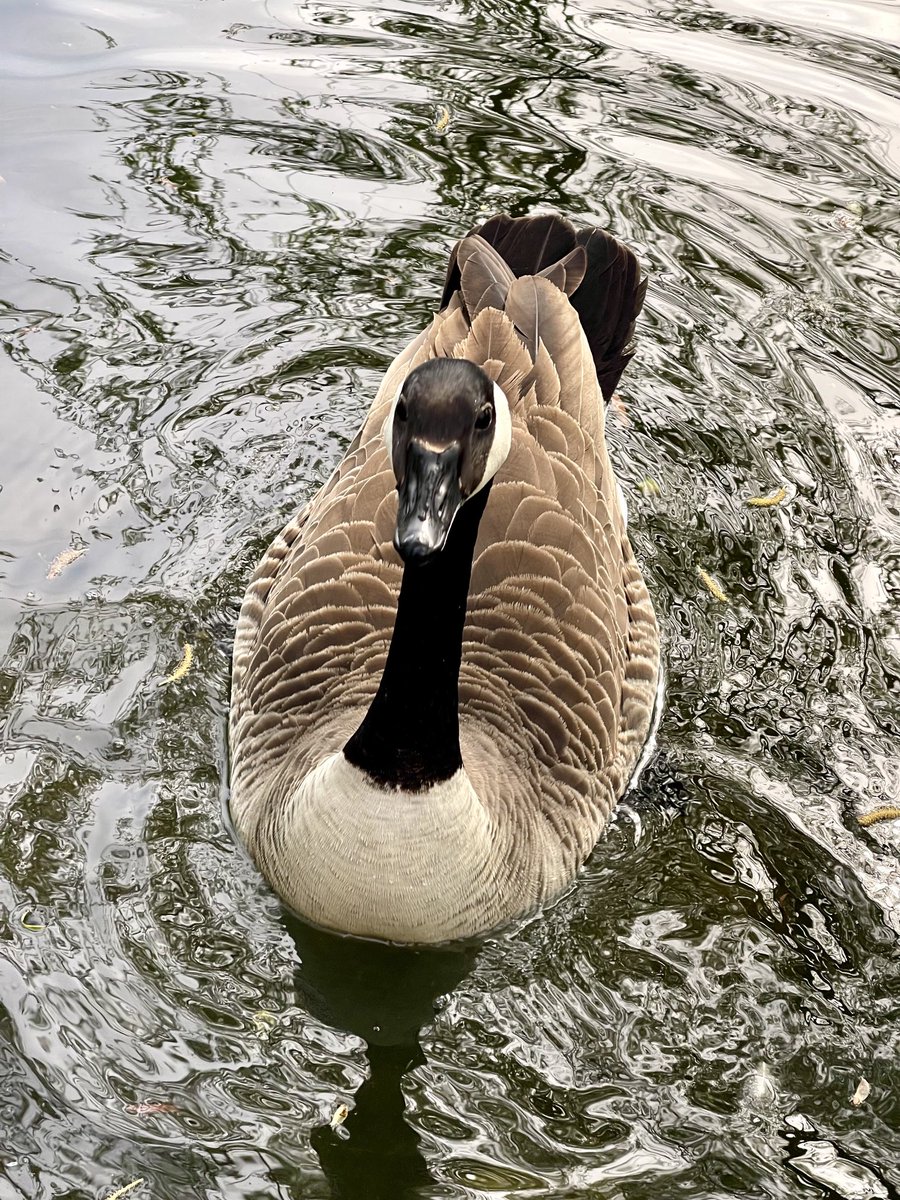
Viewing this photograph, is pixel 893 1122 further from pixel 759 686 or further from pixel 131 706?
pixel 131 706

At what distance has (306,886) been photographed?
17.4 ft

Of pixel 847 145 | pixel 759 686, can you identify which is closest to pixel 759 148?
pixel 847 145

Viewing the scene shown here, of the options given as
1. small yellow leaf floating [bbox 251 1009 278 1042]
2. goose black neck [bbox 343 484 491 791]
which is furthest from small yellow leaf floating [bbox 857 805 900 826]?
small yellow leaf floating [bbox 251 1009 278 1042]

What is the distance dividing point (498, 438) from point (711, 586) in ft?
9.27

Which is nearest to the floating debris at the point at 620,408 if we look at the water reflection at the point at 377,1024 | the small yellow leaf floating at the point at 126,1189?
the water reflection at the point at 377,1024

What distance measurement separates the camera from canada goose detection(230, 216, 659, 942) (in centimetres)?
492

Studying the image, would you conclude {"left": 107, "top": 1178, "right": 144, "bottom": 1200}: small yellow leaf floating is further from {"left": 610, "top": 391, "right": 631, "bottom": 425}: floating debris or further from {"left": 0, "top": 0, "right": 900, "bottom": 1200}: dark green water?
{"left": 610, "top": 391, "right": 631, "bottom": 425}: floating debris

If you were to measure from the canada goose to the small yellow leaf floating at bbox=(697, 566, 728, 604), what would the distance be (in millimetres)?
500

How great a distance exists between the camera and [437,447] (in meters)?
4.37

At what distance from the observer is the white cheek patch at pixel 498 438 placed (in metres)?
4.70

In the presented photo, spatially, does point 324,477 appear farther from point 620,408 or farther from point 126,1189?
point 126,1189

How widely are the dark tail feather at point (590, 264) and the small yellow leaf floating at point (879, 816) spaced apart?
8.69ft

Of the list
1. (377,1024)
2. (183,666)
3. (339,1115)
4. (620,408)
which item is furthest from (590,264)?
(339,1115)

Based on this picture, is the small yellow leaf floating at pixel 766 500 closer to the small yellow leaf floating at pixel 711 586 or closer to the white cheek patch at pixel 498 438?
the small yellow leaf floating at pixel 711 586
